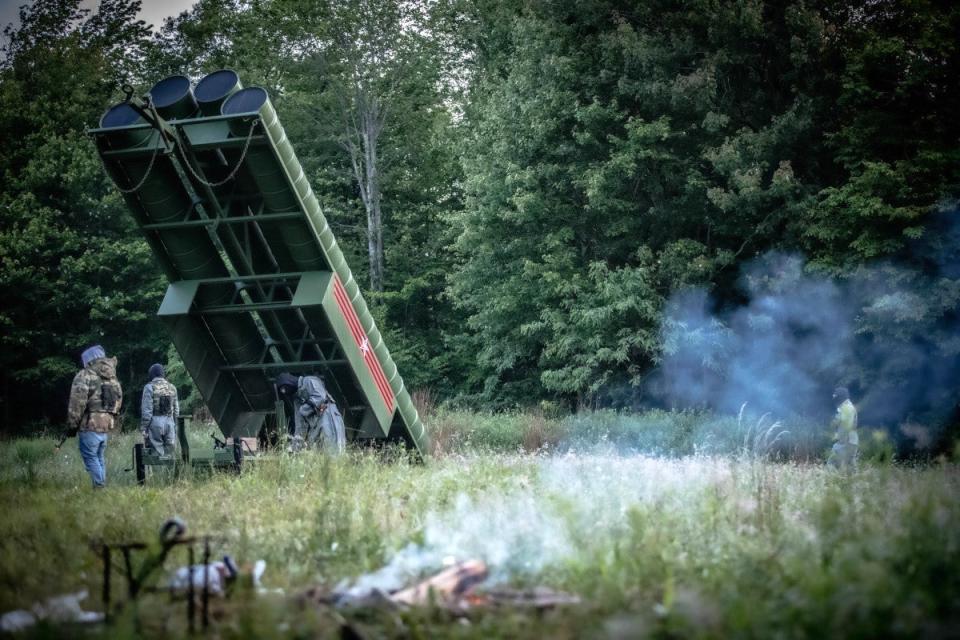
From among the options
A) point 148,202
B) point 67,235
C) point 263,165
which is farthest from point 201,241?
point 67,235

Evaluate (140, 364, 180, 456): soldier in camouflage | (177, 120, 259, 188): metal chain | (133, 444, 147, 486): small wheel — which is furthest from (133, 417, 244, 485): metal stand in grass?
(177, 120, 259, 188): metal chain

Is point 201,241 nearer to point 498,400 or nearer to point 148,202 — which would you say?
point 148,202

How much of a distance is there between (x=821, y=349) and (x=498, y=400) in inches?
391

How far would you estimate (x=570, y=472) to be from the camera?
10.9 meters

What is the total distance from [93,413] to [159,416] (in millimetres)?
938

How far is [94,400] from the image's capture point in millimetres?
12828

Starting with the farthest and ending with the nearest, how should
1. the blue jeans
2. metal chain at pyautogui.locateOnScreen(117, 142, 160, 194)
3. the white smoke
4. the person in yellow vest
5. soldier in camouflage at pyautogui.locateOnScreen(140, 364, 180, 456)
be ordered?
soldier in camouflage at pyautogui.locateOnScreen(140, 364, 180, 456)
the blue jeans
the person in yellow vest
metal chain at pyautogui.locateOnScreen(117, 142, 160, 194)
the white smoke

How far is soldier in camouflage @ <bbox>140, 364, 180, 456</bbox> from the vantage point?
13398 millimetres

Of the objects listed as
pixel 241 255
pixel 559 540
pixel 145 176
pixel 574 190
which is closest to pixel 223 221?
pixel 241 255

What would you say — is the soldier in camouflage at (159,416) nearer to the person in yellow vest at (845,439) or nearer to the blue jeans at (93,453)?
the blue jeans at (93,453)

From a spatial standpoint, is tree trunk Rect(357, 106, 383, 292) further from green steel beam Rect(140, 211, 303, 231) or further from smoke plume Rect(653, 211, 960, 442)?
green steel beam Rect(140, 211, 303, 231)

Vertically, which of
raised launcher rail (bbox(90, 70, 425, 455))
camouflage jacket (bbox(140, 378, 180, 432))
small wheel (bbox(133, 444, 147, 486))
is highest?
raised launcher rail (bbox(90, 70, 425, 455))

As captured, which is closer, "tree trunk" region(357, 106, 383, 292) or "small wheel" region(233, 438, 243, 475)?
"small wheel" region(233, 438, 243, 475)

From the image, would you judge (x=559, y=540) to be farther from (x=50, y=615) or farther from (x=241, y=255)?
(x=241, y=255)
